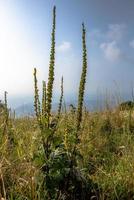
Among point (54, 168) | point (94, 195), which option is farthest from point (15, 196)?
point (94, 195)

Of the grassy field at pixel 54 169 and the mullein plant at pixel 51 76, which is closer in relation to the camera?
the grassy field at pixel 54 169

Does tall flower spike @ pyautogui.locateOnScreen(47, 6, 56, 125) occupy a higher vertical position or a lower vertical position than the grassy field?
higher

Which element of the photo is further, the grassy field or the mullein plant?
the mullein plant

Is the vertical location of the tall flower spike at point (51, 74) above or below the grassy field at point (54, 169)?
above

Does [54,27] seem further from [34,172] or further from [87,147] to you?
[87,147]

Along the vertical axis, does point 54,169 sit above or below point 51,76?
below

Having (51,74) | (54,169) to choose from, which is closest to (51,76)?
(51,74)

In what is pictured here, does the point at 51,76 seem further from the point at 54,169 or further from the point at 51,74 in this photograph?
the point at 54,169

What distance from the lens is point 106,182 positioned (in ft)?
19.3

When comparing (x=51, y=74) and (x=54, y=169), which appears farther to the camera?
(x=51, y=74)

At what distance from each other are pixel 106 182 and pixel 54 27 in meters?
2.05

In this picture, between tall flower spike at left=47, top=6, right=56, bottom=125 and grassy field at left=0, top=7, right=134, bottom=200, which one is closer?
grassy field at left=0, top=7, right=134, bottom=200

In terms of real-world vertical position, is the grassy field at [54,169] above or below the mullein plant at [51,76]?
below

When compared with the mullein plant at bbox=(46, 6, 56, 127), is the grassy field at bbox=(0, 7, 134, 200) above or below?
below
